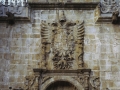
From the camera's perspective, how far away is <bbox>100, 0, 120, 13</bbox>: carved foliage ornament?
14.0 m

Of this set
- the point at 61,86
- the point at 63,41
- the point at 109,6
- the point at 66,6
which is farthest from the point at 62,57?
the point at 109,6

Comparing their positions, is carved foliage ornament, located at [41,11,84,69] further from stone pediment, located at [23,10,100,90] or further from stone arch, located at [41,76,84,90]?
stone arch, located at [41,76,84,90]

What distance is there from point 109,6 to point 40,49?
3.30m

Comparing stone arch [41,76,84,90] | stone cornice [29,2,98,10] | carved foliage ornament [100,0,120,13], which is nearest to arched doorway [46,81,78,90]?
stone arch [41,76,84,90]

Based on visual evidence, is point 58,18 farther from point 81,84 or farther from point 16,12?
point 81,84

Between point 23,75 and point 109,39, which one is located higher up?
point 109,39

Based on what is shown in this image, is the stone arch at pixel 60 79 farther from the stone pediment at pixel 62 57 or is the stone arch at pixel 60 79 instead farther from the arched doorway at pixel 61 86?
the arched doorway at pixel 61 86

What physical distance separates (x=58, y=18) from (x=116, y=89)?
3641mm

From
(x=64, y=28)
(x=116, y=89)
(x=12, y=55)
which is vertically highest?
(x=64, y=28)

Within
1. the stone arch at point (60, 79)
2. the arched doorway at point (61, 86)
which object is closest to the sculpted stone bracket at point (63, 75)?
the stone arch at point (60, 79)

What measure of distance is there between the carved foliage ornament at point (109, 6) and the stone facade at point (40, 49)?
1.45 ft

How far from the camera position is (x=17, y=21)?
1402 cm

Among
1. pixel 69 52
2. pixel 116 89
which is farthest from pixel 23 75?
pixel 116 89

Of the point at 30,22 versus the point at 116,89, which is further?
the point at 30,22
